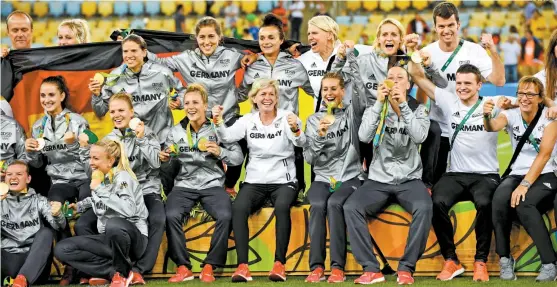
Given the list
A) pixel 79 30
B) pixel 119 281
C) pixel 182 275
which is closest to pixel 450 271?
pixel 182 275

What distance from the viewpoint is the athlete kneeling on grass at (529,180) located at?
8016 millimetres

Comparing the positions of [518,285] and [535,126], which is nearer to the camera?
[518,285]

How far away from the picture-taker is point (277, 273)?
27.0 feet

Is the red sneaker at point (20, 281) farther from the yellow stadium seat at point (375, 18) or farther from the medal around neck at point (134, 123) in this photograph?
the yellow stadium seat at point (375, 18)

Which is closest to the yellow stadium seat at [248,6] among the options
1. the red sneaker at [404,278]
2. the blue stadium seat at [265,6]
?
the blue stadium seat at [265,6]

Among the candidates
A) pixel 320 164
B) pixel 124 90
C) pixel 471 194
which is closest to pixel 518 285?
pixel 471 194

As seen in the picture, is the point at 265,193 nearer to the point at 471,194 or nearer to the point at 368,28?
the point at 471,194

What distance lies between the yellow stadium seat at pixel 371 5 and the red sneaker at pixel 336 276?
52.1ft

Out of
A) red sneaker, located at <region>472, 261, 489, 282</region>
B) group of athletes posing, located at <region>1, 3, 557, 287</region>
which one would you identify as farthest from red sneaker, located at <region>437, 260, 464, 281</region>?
red sneaker, located at <region>472, 261, 489, 282</region>

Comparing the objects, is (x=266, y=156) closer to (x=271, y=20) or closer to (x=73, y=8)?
(x=271, y=20)

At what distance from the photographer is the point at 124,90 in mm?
9242

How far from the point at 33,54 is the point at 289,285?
12.6 feet

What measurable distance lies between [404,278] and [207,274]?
1669 millimetres

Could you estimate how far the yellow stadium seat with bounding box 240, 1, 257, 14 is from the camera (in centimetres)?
2348
